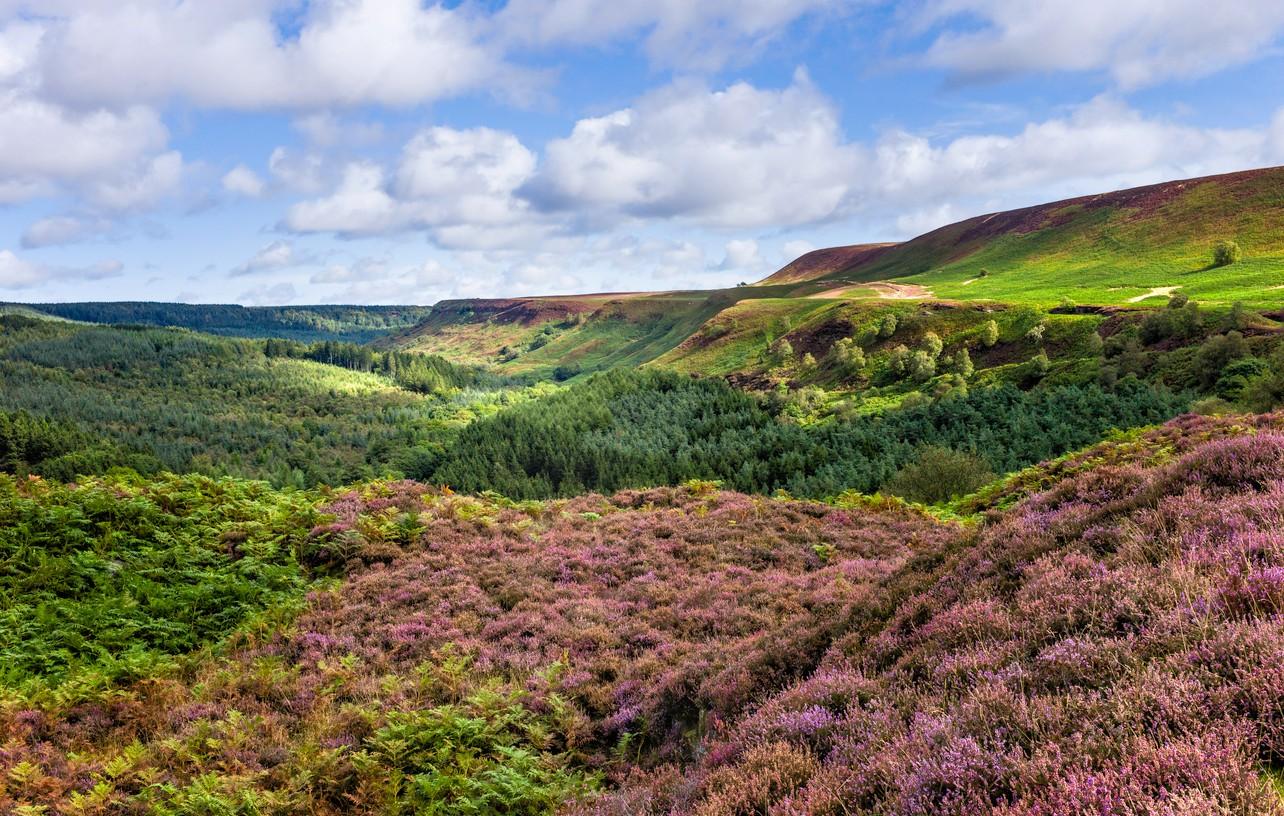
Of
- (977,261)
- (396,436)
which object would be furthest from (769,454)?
(977,261)

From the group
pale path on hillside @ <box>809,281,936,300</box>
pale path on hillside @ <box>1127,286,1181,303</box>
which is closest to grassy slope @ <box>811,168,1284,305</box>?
pale path on hillside @ <box>1127,286,1181,303</box>

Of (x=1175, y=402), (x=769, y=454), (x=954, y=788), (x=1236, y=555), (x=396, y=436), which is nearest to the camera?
(x=954, y=788)

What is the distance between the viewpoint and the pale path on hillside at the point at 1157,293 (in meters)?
83.8

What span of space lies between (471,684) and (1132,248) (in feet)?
521

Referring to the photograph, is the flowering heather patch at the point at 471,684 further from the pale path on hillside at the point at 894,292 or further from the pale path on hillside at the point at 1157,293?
the pale path on hillside at the point at 894,292

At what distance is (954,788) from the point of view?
4.42 metres

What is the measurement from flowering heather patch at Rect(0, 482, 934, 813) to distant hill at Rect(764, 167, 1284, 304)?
8796 cm

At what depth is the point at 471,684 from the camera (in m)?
10.7

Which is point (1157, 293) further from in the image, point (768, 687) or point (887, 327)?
point (768, 687)

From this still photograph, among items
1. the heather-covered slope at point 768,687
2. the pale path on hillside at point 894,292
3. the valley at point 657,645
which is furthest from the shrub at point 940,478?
the pale path on hillside at point 894,292

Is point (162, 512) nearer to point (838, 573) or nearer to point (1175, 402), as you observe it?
point (838, 573)

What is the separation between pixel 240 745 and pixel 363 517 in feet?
36.1

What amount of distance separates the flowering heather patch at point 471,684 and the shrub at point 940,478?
19980mm

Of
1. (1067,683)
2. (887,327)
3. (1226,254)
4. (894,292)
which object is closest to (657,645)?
(1067,683)
